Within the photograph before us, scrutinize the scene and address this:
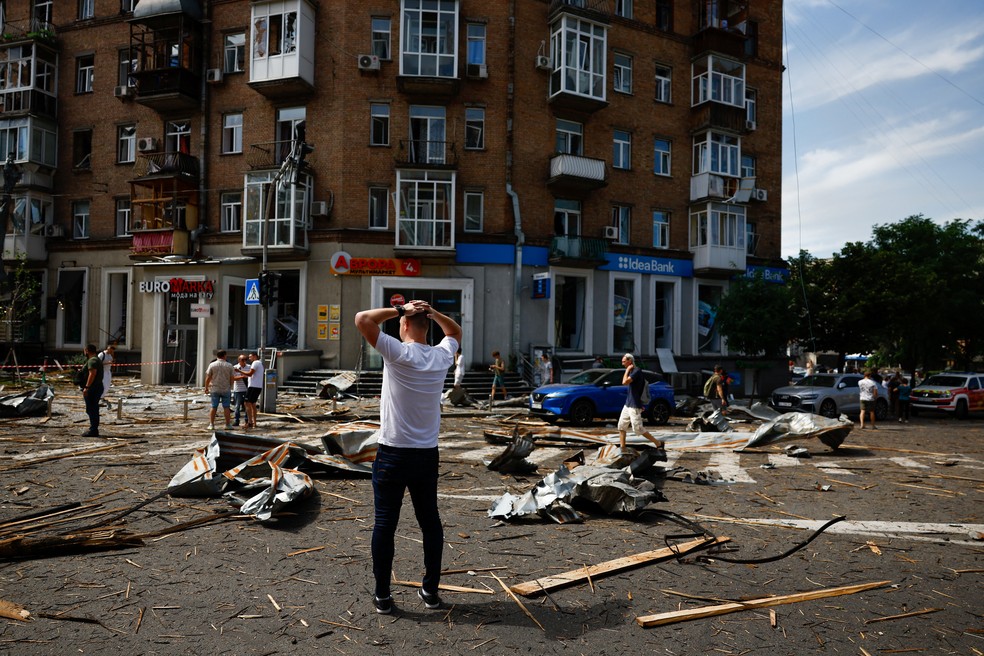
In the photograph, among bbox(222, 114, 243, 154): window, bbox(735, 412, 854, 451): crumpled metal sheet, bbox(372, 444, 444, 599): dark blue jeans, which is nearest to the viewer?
bbox(372, 444, 444, 599): dark blue jeans

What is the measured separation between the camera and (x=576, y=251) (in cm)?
2656

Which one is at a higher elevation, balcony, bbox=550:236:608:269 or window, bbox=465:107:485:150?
window, bbox=465:107:485:150

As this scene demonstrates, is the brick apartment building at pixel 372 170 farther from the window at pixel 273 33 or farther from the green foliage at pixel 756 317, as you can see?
the green foliage at pixel 756 317

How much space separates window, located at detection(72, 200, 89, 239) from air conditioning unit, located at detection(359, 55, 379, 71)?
52.5ft

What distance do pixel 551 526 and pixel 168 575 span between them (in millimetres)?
3505

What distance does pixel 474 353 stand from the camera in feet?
84.6

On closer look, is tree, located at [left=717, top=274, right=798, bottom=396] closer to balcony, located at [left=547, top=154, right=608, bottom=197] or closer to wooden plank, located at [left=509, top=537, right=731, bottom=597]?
balcony, located at [left=547, top=154, right=608, bottom=197]

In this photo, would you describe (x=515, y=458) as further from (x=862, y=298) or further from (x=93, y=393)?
(x=862, y=298)

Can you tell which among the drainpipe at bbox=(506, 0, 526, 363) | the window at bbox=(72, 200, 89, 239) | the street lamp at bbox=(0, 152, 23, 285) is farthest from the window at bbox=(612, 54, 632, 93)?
the window at bbox=(72, 200, 89, 239)

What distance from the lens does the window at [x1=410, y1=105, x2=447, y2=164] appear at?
26078 mm

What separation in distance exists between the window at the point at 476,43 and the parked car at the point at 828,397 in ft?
58.6

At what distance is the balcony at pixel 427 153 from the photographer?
84.6 feet

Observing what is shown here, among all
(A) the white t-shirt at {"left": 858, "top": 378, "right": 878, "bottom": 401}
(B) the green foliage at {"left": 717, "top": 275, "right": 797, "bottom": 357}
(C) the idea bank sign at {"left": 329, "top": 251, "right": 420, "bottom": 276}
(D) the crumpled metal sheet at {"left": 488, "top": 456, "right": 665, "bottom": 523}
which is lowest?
(D) the crumpled metal sheet at {"left": 488, "top": 456, "right": 665, "bottom": 523}

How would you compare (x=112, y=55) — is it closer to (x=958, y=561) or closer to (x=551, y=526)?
(x=551, y=526)
